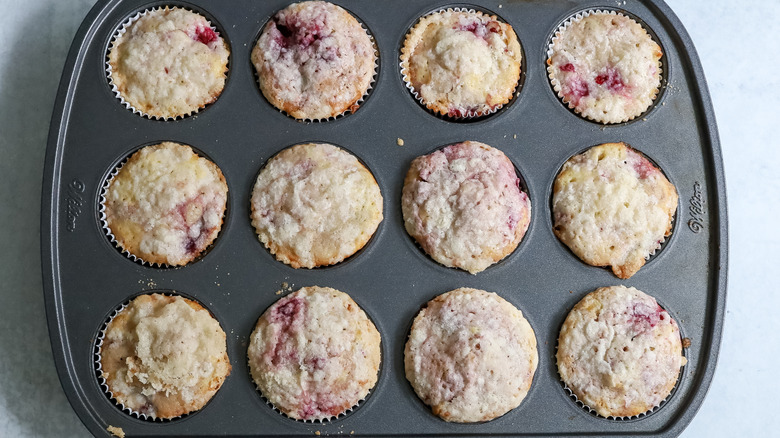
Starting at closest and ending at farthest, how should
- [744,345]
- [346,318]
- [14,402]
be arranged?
[346,318] → [14,402] → [744,345]

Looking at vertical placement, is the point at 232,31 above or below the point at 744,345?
above

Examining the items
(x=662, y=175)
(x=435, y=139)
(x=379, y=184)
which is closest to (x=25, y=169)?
(x=379, y=184)

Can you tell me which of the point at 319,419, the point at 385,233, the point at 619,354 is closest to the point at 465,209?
the point at 385,233

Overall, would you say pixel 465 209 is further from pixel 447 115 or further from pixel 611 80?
pixel 611 80

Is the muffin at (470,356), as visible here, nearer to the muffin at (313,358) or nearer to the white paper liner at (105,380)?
the muffin at (313,358)

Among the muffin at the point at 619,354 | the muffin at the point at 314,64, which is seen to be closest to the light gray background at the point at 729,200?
the muffin at the point at 619,354

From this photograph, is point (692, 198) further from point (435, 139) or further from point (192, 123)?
point (192, 123)

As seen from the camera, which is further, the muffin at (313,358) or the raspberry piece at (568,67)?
the raspberry piece at (568,67)
